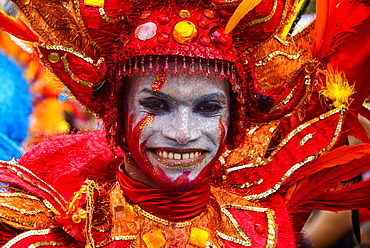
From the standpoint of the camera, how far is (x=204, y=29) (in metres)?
1.83

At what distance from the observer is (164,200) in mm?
1965

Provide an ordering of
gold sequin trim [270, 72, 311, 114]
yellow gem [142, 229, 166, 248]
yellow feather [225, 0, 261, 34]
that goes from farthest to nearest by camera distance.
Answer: gold sequin trim [270, 72, 311, 114]
yellow gem [142, 229, 166, 248]
yellow feather [225, 0, 261, 34]

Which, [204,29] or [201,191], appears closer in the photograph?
[204,29]

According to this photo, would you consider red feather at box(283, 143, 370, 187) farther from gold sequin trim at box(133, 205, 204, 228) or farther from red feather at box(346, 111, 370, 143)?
gold sequin trim at box(133, 205, 204, 228)

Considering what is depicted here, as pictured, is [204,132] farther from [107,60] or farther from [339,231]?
[339,231]

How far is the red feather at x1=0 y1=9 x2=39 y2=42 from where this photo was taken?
183 cm

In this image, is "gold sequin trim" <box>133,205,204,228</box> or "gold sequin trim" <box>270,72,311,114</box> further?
"gold sequin trim" <box>270,72,311,114</box>

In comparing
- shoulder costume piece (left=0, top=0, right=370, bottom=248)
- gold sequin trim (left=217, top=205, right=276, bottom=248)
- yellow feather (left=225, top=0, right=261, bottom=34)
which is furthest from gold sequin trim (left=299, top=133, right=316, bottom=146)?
yellow feather (left=225, top=0, right=261, bottom=34)

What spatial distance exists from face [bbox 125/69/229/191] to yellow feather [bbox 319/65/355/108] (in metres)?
0.74

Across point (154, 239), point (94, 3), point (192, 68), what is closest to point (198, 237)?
point (154, 239)

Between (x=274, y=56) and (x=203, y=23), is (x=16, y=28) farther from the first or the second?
(x=274, y=56)

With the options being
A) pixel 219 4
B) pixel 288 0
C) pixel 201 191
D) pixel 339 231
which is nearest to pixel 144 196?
pixel 201 191

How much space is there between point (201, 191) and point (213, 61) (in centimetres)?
59

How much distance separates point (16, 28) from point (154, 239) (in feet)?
3.50
